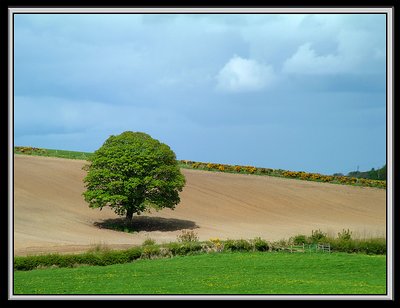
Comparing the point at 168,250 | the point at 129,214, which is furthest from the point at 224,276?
the point at 129,214

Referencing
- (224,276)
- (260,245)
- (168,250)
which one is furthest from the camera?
(260,245)

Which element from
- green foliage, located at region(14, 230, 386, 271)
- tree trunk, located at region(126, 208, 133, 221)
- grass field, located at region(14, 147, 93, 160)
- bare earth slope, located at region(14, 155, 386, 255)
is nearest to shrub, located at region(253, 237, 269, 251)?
green foliage, located at region(14, 230, 386, 271)

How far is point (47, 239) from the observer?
5375cm

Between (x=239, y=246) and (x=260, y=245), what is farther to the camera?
(x=260, y=245)

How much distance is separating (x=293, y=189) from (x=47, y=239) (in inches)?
2069

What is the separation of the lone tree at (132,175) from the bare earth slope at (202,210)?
2999 millimetres

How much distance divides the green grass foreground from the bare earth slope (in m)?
10.3

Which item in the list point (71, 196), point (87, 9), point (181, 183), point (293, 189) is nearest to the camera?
point (87, 9)

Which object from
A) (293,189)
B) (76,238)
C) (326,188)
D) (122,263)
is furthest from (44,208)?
(326,188)

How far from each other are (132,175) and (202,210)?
18.0m

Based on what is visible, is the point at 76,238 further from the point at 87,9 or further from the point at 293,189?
the point at 293,189

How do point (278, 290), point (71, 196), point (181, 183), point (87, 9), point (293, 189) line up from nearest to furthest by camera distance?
1. point (87, 9)
2. point (278, 290)
3. point (181, 183)
4. point (71, 196)
5. point (293, 189)

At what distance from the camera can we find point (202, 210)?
3145 inches

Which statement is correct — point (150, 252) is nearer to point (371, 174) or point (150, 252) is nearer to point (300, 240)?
point (300, 240)
